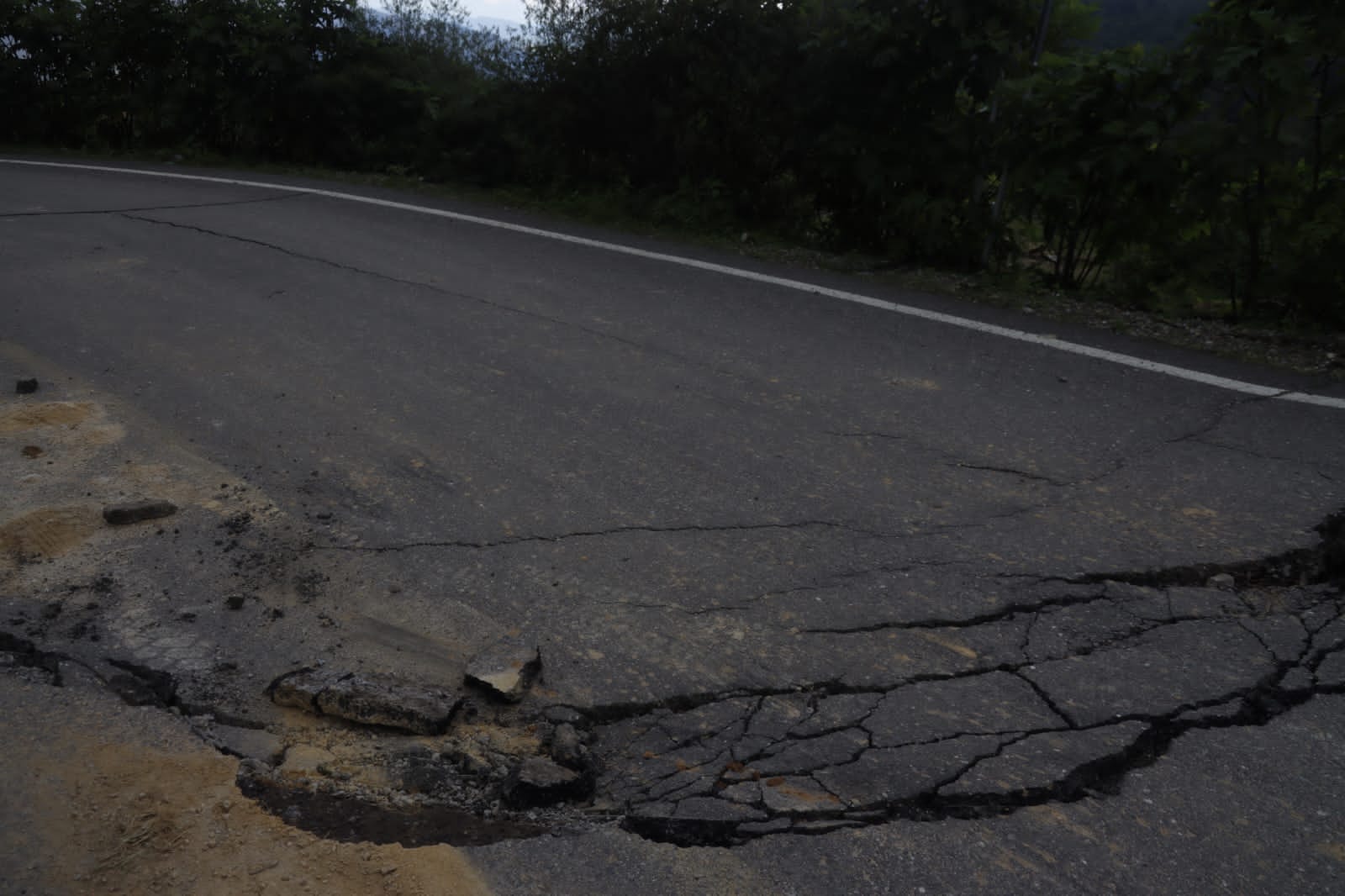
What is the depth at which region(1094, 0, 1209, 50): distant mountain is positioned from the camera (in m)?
6.72

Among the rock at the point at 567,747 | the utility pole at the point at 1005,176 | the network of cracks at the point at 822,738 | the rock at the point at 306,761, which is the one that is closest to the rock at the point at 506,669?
the network of cracks at the point at 822,738

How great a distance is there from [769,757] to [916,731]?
41 cm

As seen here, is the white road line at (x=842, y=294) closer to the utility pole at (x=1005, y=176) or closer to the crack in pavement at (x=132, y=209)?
the crack in pavement at (x=132, y=209)

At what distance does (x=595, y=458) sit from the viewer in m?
4.50

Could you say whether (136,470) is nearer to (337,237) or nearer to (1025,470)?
(1025,470)

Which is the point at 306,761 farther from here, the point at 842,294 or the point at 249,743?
the point at 842,294

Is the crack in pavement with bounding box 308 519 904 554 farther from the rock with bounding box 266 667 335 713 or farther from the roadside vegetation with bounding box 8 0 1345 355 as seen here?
the roadside vegetation with bounding box 8 0 1345 355

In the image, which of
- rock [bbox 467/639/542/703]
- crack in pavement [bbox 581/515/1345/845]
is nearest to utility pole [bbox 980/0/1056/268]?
crack in pavement [bbox 581/515/1345/845]

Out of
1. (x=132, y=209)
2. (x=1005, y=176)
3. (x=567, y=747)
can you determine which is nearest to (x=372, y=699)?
(x=567, y=747)

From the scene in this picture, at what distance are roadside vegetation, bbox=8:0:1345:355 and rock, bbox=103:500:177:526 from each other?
5468 mm

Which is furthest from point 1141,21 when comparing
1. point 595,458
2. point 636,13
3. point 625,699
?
point 625,699

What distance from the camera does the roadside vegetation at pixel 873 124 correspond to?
6.39 m

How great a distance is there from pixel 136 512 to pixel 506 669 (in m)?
1.76

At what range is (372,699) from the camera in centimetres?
290
